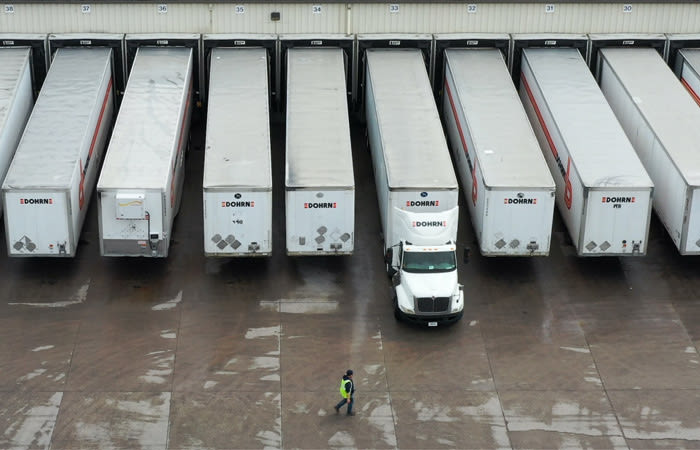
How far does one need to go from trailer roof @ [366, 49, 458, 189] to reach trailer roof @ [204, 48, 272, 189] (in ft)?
12.5

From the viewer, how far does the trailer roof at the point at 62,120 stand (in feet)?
114

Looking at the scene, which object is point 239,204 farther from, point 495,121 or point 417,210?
point 495,121

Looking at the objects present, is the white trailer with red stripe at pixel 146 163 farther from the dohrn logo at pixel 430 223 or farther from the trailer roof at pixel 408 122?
the dohrn logo at pixel 430 223

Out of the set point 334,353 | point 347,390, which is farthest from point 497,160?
point 347,390

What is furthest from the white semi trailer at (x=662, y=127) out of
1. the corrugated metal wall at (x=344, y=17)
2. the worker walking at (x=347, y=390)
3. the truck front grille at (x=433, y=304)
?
the worker walking at (x=347, y=390)

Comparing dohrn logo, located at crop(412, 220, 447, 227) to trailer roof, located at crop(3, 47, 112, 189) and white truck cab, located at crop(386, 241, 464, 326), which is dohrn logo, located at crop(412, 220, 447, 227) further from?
trailer roof, located at crop(3, 47, 112, 189)

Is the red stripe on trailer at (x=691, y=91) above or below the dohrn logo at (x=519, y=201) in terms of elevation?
above

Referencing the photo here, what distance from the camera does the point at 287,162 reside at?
35.8m

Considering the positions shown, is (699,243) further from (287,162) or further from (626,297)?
(287,162)

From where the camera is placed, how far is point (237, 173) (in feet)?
115

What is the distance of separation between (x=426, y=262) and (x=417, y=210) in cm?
182

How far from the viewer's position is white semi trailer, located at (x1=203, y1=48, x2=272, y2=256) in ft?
112

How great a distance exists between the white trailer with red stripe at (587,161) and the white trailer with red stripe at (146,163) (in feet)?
39.7

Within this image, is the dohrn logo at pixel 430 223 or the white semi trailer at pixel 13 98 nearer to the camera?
the dohrn logo at pixel 430 223
